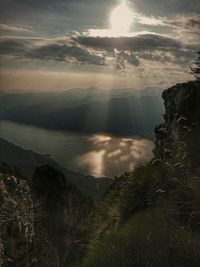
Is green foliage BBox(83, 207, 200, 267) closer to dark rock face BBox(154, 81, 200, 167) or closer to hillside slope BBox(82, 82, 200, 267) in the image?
hillside slope BBox(82, 82, 200, 267)

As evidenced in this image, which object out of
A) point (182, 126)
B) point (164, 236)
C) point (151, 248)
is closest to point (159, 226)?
point (164, 236)

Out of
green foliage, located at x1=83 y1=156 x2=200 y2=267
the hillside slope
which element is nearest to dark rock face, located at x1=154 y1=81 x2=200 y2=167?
the hillside slope

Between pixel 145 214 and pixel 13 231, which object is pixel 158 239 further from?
pixel 13 231

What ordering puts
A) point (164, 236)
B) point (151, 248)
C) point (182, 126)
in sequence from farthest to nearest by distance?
point (182, 126) < point (164, 236) < point (151, 248)

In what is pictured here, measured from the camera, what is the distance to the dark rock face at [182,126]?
12156 millimetres

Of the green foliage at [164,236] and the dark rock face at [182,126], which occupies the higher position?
the dark rock face at [182,126]

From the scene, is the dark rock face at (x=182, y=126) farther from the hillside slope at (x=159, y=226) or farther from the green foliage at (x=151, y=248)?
the green foliage at (x=151, y=248)

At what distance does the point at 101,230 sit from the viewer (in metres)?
12.6

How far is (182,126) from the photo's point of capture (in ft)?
51.0

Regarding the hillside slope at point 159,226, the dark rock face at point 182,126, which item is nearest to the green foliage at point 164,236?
the hillside slope at point 159,226

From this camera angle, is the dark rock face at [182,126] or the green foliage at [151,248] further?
the dark rock face at [182,126]

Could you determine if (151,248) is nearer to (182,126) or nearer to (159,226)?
(159,226)

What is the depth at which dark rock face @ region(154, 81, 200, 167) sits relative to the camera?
39.9ft

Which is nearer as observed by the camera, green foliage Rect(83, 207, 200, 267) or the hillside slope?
green foliage Rect(83, 207, 200, 267)
